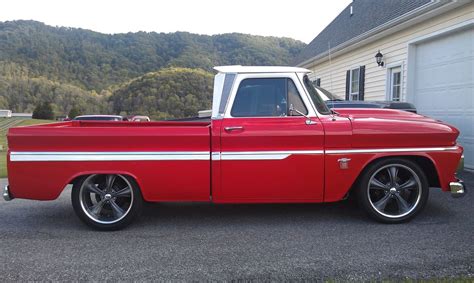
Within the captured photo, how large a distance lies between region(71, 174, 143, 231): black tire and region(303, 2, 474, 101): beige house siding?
7252mm

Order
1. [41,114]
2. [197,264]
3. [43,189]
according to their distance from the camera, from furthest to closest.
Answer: [41,114] < [43,189] < [197,264]

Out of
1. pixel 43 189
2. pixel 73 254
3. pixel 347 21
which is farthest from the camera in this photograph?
pixel 347 21

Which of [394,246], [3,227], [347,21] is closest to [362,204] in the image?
[394,246]

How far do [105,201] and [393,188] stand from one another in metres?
3.39

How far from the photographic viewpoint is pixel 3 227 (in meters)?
5.07

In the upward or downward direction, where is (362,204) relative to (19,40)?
downward


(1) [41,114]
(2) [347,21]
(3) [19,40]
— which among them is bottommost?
(1) [41,114]

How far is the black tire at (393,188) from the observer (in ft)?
16.0

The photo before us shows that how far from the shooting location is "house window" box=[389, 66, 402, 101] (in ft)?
37.6

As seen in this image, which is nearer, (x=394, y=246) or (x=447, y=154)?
(x=394, y=246)

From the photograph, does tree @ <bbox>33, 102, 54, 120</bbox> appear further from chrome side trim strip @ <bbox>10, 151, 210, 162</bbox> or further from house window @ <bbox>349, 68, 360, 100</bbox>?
chrome side trim strip @ <bbox>10, 151, 210, 162</bbox>

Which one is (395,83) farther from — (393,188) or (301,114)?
(301,114)

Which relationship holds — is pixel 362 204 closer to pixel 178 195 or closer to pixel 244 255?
pixel 244 255

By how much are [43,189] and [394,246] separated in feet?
12.7
